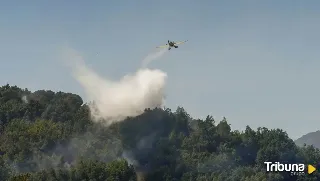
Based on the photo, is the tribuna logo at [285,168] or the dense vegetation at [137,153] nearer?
the dense vegetation at [137,153]

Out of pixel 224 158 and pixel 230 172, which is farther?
pixel 224 158

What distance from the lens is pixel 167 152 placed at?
547ft

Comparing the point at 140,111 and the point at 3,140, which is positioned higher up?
the point at 140,111

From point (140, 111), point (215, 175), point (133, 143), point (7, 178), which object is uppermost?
point (140, 111)

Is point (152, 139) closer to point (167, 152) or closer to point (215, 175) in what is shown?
point (167, 152)

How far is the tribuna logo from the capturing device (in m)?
166

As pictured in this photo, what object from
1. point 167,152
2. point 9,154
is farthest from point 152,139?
point 9,154

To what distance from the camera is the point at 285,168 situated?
170m

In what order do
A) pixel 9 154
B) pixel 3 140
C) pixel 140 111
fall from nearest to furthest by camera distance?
pixel 9 154, pixel 3 140, pixel 140 111

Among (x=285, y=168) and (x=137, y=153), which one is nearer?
(x=285, y=168)

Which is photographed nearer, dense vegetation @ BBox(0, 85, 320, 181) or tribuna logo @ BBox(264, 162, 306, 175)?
dense vegetation @ BBox(0, 85, 320, 181)

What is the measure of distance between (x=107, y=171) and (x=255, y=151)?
75605mm

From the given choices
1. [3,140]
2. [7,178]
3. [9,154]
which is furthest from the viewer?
[3,140]

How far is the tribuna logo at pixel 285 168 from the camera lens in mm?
166488
